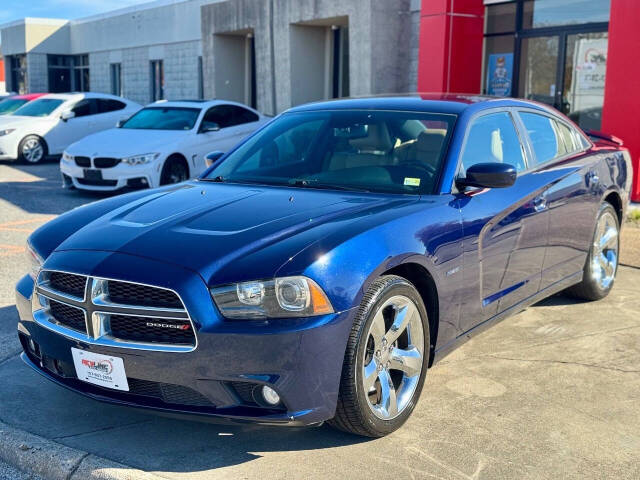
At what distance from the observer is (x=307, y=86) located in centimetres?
1953

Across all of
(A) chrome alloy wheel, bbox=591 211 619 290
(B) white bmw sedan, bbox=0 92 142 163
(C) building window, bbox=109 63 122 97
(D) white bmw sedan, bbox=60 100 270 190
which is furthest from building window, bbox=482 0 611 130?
(C) building window, bbox=109 63 122 97

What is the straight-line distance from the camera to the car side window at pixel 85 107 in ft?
57.0

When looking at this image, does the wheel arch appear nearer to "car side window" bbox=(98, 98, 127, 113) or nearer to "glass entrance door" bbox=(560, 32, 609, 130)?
"glass entrance door" bbox=(560, 32, 609, 130)

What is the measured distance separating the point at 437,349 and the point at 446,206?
0.75 meters

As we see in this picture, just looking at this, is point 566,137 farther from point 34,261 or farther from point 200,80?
point 200,80

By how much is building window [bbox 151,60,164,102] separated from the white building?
36 mm

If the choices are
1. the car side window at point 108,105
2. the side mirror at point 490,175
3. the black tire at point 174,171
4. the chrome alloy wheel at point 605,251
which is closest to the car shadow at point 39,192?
the black tire at point 174,171

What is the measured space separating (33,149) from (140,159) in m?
6.39

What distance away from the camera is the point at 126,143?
11.9 m

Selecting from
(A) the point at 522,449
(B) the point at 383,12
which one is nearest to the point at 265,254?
(A) the point at 522,449

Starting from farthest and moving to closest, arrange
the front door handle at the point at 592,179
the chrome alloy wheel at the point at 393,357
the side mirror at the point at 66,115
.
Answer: the side mirror at the point at 66,115
the front door handle at the point at 592,179
the chrome alloy wheel at the point at 393,357

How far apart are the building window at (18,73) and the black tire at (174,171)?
3128 centimetres

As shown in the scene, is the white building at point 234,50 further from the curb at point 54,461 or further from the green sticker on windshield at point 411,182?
the curb at point 54,461

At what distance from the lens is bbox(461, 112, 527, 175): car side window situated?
4.77m
